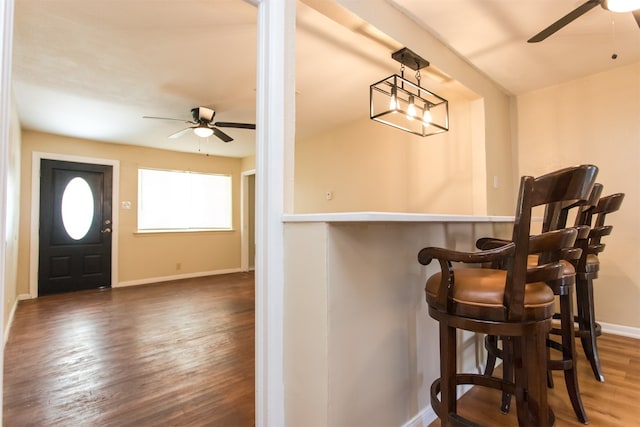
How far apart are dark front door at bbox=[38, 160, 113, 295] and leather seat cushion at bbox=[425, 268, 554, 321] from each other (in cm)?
545

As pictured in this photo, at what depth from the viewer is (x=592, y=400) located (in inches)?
67.4

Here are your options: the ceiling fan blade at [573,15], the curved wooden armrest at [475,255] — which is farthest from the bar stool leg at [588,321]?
the ceiling fan blade at [573,15]

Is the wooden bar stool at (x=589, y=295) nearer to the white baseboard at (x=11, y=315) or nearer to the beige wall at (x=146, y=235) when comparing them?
the white baseboard at (x=11, y=315)

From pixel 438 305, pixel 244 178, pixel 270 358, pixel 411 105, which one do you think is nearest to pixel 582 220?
pixel 438 305

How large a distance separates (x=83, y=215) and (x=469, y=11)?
219 inches

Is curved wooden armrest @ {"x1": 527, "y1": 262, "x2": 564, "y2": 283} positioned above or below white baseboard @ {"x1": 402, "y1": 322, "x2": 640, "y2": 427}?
above

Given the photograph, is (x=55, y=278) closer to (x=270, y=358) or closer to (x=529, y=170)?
(x=270, y=358)

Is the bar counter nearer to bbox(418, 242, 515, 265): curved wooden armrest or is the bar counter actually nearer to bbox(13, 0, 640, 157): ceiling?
bbox(418, 242, 515, 265): curved wooden armrest

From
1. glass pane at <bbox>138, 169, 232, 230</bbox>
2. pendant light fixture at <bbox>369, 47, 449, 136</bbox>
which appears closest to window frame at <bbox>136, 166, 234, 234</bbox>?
glass pane at <bbox>138, 169, 232, 230</bbox>

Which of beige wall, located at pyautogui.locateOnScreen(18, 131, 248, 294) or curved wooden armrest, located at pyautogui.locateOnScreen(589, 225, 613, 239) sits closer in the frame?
curved wooden armrest, located at pyautogui.locateOnScreen(589, 225, 613, 239)

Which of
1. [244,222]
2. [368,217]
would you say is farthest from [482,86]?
[244,222]

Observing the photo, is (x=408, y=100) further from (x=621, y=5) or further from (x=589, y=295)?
(x=589, y=295)

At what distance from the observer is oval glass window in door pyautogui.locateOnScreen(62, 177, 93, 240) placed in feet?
15.3

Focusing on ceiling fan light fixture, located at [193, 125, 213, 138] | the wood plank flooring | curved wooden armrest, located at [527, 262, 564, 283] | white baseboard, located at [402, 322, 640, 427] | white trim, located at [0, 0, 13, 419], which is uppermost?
ceiling fan light fixture, located at [193, 125, 213, 138]
